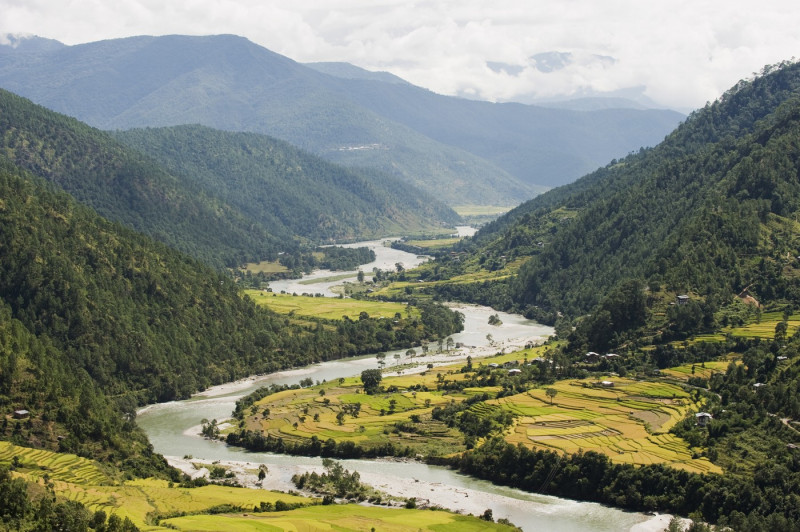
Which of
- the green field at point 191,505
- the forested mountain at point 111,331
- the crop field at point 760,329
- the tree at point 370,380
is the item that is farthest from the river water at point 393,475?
the crop field at point 760,329

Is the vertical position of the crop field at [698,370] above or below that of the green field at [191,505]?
above

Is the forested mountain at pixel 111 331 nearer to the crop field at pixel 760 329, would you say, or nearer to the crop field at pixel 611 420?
the crop field at pixel 611 420

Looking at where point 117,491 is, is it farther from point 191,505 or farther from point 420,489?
point 420,489

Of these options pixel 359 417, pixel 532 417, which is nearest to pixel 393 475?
pixel 532 417

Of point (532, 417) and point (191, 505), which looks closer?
point (191, 505)

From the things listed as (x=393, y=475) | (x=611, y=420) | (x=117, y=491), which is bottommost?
(x=393, y=475)

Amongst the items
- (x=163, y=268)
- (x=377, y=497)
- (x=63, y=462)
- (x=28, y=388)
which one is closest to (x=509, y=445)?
(x=377, y=497)

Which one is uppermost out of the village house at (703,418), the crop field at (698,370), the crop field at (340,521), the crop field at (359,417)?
the crop field at (698,370)
